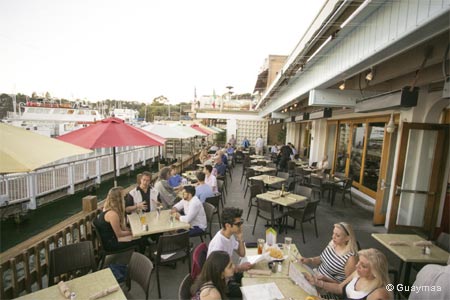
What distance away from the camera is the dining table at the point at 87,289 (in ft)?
6.62

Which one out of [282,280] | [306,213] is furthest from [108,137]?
[306,213]

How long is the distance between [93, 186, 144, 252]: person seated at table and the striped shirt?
2.79 metres

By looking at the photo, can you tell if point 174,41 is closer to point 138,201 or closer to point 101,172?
point 101,172

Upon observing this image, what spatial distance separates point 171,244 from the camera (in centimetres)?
313

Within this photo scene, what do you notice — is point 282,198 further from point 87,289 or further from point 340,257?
point 87,289

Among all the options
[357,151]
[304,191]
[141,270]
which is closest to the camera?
[141,270]

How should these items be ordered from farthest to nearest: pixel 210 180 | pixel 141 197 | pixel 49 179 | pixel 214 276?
pixel 49 179 → pixel 210 180 → pixel 141 197 → pixel 214 276

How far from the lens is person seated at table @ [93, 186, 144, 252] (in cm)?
333

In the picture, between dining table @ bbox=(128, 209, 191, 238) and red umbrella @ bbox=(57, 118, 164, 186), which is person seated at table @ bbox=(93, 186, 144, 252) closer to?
dining table @ bbox=(128, 209, 191, 238)

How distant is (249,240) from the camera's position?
4.90m

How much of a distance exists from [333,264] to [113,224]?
3.01 meters

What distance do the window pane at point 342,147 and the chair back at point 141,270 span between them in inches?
348

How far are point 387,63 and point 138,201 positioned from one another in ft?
16.8

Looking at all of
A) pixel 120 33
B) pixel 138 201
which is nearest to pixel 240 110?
pixel 120 33
